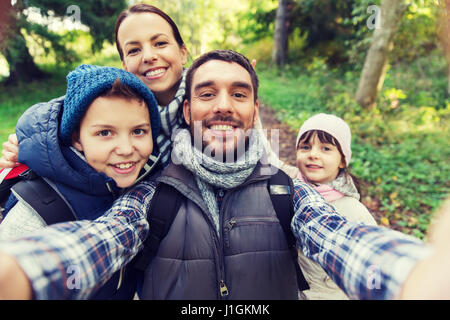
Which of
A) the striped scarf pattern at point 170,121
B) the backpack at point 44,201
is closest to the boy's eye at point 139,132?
the striped scarf pattern at point 170,121

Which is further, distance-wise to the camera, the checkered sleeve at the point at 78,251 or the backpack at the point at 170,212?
the backpack at the point at 170,212

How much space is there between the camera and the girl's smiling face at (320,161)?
7.27ft

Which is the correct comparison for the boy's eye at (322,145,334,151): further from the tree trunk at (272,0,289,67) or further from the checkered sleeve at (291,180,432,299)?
the tree trunk at (272,0,289,67)

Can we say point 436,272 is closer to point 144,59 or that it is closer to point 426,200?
point 144,59

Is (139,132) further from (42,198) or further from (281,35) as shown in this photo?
(281,35)

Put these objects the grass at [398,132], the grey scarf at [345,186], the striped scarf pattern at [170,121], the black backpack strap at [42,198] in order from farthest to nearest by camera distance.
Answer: the grass at [398,132] → the grey scarf at [345,186] → the striped scarf pattern at [170,121] → the black backpack strap at [42,198]

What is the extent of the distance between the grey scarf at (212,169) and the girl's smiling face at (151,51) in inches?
33.5

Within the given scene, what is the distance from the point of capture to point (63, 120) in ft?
4.79

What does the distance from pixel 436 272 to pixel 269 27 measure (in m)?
18.6

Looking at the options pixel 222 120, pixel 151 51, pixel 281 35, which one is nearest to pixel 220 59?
pixel 222 120

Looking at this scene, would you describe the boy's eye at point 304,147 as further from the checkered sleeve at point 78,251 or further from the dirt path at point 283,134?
the dirt path at point 283,134

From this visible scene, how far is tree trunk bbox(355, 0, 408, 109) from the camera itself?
5559mm

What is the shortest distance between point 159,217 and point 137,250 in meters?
0.20
